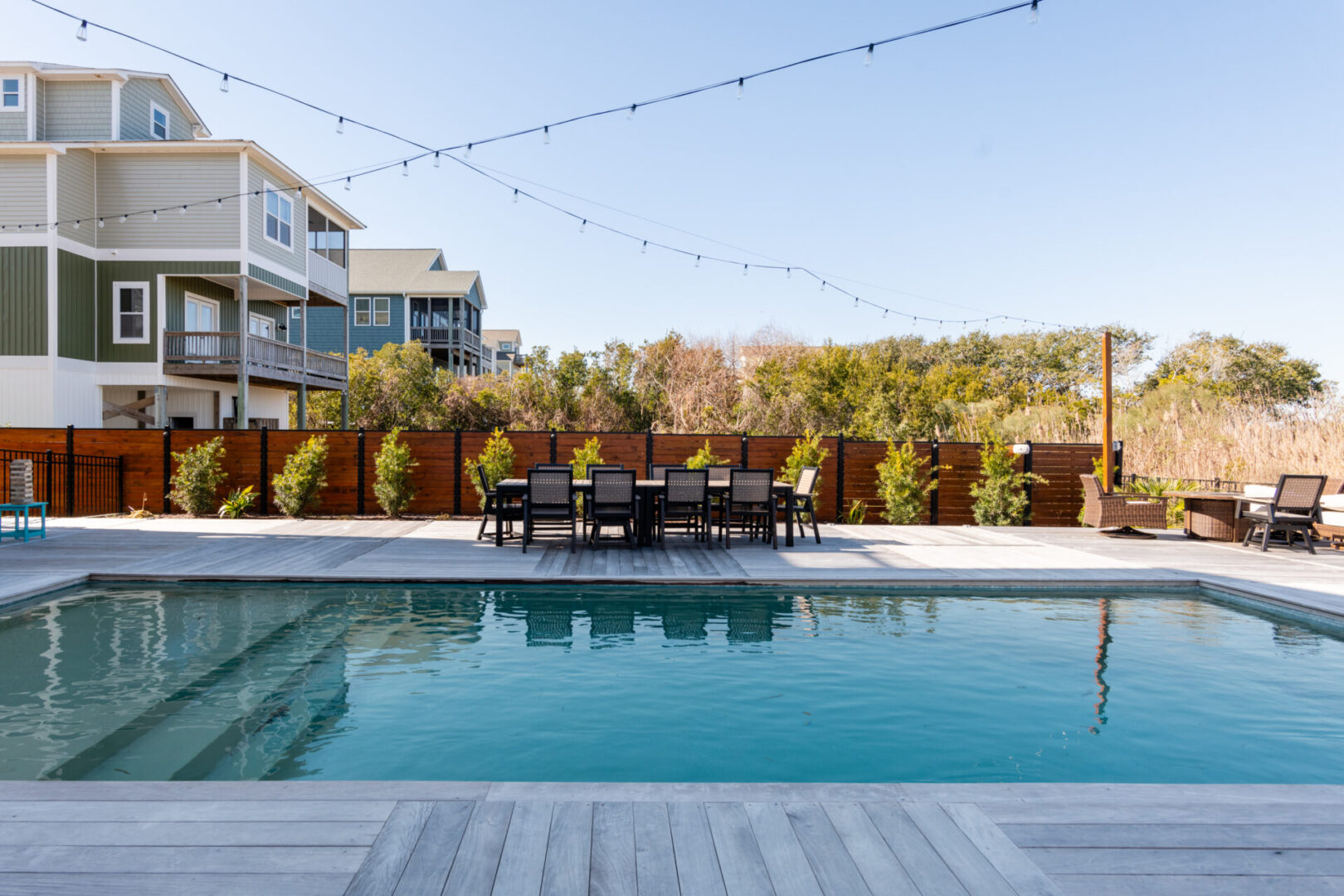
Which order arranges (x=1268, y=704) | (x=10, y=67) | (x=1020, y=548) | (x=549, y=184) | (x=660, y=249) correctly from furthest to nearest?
(x=10, y=67) → (x=660, y=249) → (x=549, y=184) → (x=1020, y=548) → (x=1268, y=704)

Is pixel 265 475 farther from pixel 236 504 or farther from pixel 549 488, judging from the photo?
pixel 549 488

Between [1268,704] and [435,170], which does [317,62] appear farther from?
[1268,704]


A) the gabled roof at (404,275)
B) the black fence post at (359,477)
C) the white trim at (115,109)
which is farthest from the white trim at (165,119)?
the gabled roof at (404,275)

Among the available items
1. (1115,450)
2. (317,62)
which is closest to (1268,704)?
(1115,450)

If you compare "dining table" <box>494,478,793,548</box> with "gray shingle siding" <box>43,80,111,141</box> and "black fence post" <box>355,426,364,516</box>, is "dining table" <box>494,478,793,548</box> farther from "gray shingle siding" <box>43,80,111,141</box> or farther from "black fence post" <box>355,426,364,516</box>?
"gray shingle siding" <box>43,80,111,141</box>

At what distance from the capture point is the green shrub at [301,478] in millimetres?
12758

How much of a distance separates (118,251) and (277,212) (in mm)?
3404

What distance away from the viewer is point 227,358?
17.4 metres

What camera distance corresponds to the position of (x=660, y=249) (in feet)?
44.5

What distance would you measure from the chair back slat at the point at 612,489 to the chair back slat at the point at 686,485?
47 centimetres

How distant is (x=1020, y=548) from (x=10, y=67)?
71.3 feet

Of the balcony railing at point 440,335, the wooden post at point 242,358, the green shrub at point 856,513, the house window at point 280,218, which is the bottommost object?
the green shrub at point 856,513

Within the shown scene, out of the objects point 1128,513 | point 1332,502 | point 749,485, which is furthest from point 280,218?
point 1332,502

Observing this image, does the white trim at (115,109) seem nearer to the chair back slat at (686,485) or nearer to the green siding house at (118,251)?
the green siding house at (118,251)
